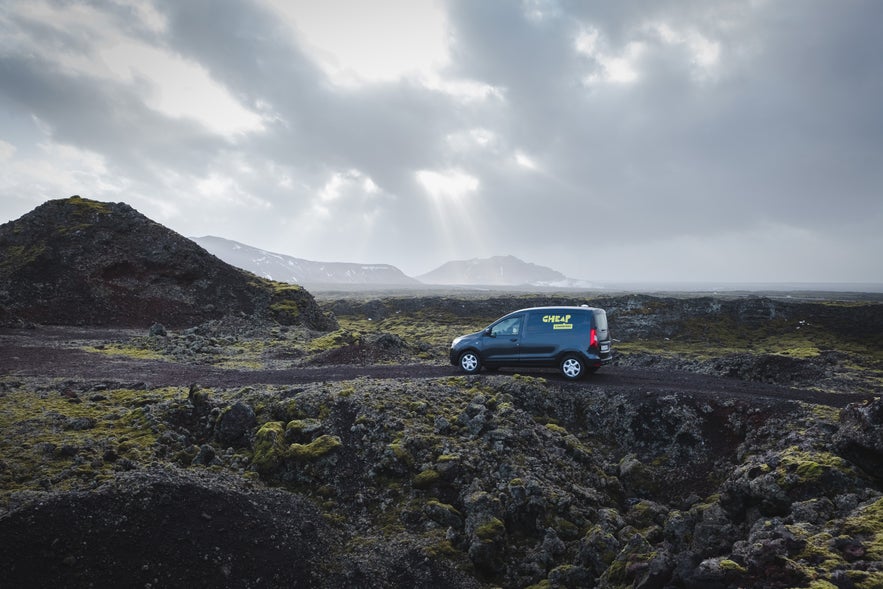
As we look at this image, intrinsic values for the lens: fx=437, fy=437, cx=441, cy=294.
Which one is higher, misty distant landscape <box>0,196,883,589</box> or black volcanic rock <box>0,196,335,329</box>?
black volcanic rock <box>0,196,335,329</box>

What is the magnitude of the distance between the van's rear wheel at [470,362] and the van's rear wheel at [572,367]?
3.29 m

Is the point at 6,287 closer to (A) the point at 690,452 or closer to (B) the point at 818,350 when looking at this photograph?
(A) the point at 690,452

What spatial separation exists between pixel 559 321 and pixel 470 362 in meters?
3.84

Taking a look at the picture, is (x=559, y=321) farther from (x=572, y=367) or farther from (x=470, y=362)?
(x=470, y=362)

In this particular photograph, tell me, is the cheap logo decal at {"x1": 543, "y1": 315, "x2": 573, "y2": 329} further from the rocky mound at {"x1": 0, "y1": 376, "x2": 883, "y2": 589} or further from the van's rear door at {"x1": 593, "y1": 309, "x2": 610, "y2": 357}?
the rocky mound at {"x1": 0, "y1": 376, "x2": 883, "y2": 589}

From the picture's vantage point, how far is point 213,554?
7164 mm

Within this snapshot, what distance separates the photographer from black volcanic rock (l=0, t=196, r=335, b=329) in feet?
Answer: 113

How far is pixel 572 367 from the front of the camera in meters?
16.0

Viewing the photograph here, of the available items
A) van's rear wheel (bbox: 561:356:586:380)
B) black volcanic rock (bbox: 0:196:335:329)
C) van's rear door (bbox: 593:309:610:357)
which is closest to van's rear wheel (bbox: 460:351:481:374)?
van's rear wheel (bbox: 561:356:586:380)

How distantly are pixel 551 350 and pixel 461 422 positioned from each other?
5.69m

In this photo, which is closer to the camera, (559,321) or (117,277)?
(559,321)

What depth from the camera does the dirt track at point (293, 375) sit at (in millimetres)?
14344

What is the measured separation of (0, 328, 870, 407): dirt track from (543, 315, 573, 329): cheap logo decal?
1.91 meters

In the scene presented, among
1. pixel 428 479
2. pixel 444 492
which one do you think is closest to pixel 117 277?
pixel 428 479
